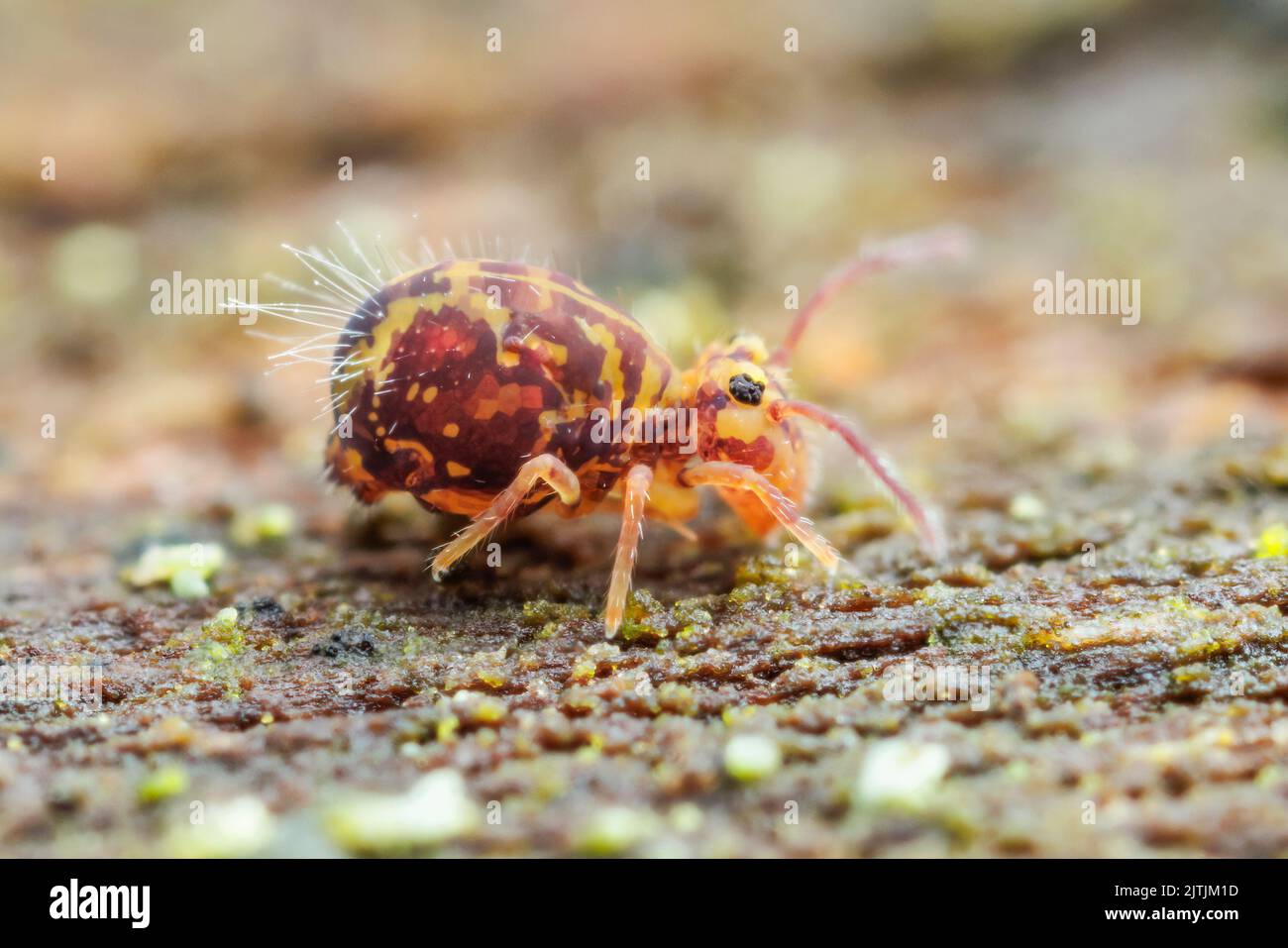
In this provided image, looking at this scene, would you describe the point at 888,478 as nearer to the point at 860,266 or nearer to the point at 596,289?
the point at 860,266

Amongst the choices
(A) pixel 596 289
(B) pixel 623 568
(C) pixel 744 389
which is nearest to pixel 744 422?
(C) pixel 744 389

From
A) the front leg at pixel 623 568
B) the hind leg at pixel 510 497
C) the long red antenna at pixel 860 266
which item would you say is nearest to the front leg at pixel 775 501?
the front leg at pixel 623 568

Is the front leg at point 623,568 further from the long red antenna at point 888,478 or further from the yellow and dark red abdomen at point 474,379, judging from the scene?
the long red antenna at point 888,478

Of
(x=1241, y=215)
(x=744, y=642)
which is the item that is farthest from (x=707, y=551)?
(x=1241, y=215)

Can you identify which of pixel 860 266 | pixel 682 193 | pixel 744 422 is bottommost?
pixel 744 422

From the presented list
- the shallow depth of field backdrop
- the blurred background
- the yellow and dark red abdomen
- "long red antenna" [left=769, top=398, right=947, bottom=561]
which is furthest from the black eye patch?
the blurred background

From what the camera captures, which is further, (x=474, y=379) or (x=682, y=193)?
(x=682, y=193)
